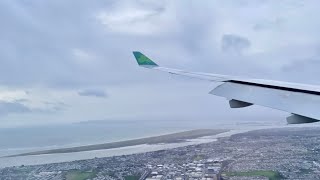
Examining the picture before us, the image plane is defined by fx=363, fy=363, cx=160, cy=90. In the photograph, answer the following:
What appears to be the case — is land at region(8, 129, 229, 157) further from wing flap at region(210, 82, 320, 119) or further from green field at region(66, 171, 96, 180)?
wing flap at region(210, 82, 320, 119)

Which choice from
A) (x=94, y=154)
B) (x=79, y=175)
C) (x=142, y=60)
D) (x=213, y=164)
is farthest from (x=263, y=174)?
(x=94, y=154)

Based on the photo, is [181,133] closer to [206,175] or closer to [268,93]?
[206,175]

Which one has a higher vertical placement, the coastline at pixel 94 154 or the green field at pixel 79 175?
the coastline at pixel 94 154

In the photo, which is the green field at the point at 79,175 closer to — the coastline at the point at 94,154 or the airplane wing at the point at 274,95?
the coastline at the point at 94,154

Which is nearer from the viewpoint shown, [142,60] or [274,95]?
[274,95]

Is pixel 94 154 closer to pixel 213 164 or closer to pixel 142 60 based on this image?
pixel 213 164

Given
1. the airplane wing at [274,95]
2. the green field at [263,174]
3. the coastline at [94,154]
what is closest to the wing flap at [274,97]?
the airplane wing at [274,95]

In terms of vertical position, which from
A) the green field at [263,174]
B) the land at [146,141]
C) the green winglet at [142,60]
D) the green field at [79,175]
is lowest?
the green field at [263,174]
